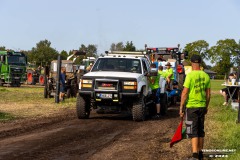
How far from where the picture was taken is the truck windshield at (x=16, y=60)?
40881mm

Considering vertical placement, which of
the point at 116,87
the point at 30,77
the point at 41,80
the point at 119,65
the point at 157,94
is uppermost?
the point at 119,65

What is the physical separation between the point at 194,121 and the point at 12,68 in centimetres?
3386

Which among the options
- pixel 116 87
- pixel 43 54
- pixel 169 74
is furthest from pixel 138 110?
pixel 43 54

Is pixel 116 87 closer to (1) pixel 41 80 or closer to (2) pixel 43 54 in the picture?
(1) pixel 41 80

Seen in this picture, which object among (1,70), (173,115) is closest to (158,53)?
(173,115)

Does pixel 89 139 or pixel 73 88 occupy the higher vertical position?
pixel 73 88

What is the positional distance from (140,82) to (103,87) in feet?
3.99

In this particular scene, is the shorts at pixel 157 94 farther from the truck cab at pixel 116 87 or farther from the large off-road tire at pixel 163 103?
the truck cab at pixel 116 87

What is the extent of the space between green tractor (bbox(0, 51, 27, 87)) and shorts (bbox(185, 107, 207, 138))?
3333cm

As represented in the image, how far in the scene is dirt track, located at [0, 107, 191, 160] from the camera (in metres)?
9.16

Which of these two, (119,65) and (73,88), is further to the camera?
(73,88)

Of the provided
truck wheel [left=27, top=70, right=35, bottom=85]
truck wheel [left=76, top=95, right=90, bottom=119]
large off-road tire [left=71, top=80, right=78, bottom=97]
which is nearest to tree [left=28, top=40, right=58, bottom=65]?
truck wheel [left=27, top=70, right=35, bottom=85]

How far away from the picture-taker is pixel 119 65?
16.3 m

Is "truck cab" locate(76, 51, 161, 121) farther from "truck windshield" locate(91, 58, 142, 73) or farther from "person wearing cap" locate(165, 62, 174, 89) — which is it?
"person wearing cap" locate(165, 62, 174, 89)
